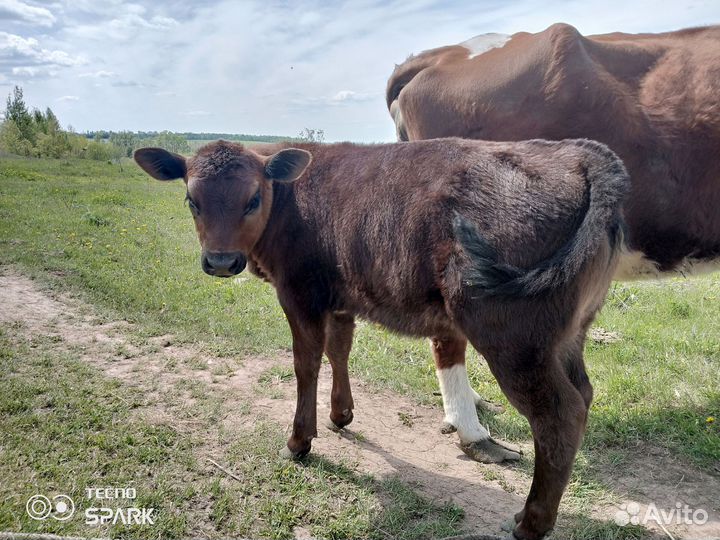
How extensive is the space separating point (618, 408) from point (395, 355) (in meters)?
2.36

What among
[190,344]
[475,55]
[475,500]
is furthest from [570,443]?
[190,344]

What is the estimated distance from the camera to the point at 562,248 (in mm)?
2689

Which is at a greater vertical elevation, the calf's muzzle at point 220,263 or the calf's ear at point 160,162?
the calf's ear at point 160,162

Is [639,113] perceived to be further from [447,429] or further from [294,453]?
[294,453]

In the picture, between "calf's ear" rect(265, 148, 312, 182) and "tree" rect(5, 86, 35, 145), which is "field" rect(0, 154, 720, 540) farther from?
"tree" rect(5, 86, 35, 145)

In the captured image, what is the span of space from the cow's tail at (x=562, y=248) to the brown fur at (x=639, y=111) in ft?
4.01

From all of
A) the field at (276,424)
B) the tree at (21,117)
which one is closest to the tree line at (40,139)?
the tree at (21,117)

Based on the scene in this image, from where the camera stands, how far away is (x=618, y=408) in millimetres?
4598

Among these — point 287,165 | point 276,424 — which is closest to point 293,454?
point 276,424

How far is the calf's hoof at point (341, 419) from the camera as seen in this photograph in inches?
173
